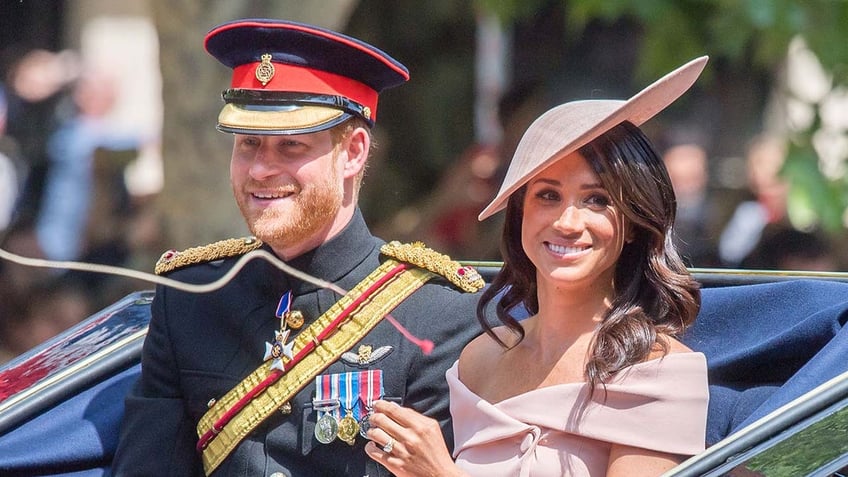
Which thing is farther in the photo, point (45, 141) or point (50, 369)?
point (45, 141)

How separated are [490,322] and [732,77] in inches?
224

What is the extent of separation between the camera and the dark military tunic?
10.2 feet

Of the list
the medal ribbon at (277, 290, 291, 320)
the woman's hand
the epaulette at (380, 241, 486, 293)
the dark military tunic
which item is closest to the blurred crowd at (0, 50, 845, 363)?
the epaulette at (380, 241, 486, 293)

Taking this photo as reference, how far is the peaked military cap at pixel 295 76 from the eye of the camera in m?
3.12

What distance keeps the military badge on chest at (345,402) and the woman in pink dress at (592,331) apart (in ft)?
0.65

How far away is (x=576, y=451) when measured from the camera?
8.79 ft

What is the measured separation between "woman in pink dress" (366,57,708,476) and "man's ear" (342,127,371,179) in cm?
46

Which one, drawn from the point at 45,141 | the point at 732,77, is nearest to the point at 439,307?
the point at 45,141

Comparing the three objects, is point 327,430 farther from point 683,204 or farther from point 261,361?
point 683,204

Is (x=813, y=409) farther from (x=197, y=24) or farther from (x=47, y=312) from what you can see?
(x=47, y=312)

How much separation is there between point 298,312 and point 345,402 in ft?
0.84

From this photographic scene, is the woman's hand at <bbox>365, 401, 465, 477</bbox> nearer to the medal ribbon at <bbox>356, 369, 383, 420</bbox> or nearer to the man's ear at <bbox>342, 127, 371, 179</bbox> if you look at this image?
the medal ribbon at <bbox>356, 369, 383, 420</bbox>

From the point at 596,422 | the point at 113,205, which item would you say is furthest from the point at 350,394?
the point at 113,205

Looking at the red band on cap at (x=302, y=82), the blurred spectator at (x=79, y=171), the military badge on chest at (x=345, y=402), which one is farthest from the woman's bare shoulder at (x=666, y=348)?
the blurred spectator at (x=79, y=171)
